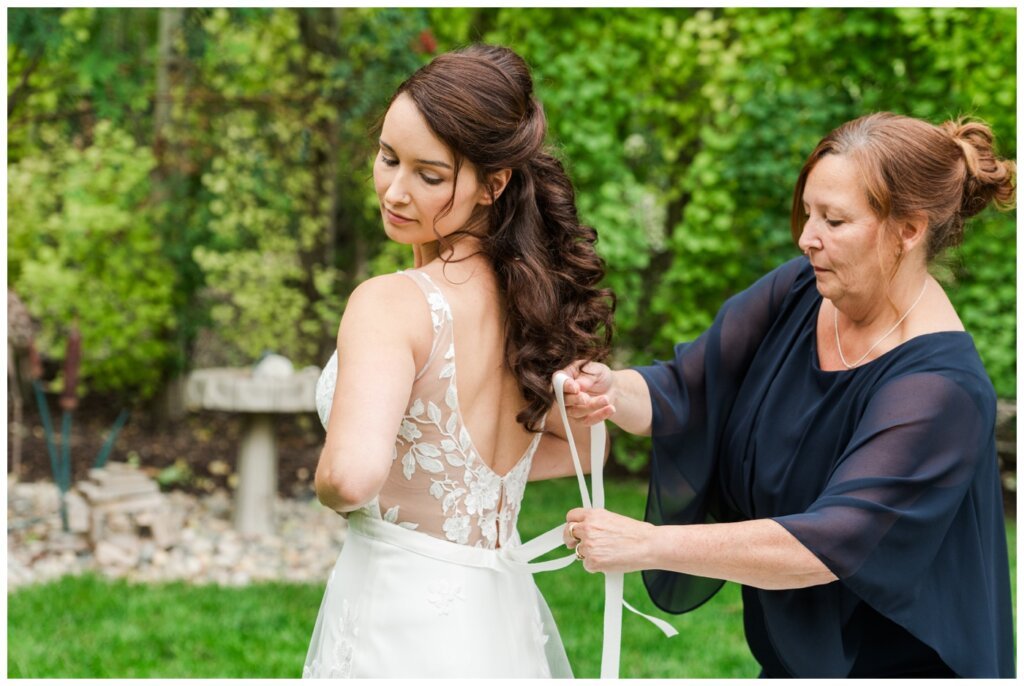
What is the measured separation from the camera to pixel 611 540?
6.63ft

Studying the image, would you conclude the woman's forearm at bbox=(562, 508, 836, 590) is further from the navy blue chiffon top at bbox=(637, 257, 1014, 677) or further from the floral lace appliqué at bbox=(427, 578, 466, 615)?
the floral lace appliqué at bbox=(427, 578, 466, 615)

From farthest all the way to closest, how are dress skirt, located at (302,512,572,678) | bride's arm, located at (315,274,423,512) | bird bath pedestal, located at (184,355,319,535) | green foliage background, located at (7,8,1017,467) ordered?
1. green foliage background, located at (7,8,1017,467)
2. bird bath pedestal, located at (184,355,319,535)
3. dress skirt, located at (302,512,572,678)
4. bride's arm, located at (315,274,423,512)

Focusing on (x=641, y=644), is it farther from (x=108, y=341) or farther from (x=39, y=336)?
(x=39, y=336)

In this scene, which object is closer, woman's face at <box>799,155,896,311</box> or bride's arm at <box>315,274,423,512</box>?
A: bride's arm at <box>315,274,423,512</box>

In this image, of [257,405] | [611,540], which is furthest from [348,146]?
[611,540]

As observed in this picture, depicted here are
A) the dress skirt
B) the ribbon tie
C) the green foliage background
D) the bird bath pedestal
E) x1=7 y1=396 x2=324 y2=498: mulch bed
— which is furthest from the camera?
x1=7 y1=396 x2=324 y2=498: mulch bed

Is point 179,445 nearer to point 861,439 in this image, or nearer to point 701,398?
point 701,398

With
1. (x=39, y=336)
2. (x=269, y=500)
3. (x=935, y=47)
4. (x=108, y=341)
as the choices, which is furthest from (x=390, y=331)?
(x=39, y=336)

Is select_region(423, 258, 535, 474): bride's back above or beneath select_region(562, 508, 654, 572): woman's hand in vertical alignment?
above

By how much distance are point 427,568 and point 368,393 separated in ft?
1.59

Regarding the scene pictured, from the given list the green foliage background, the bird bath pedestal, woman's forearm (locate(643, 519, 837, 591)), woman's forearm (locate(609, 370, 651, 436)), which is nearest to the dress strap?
woman's forearm (locate(643, 519, 837, 591))

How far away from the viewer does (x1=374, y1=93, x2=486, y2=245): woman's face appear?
1971 mm

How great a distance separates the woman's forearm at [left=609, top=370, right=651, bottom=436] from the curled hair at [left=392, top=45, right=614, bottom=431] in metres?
0.23

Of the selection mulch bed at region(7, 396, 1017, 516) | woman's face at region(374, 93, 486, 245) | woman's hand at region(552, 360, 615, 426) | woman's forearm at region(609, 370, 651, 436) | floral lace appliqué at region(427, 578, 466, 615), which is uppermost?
woman's face at region(374, 93, 486, 245)
